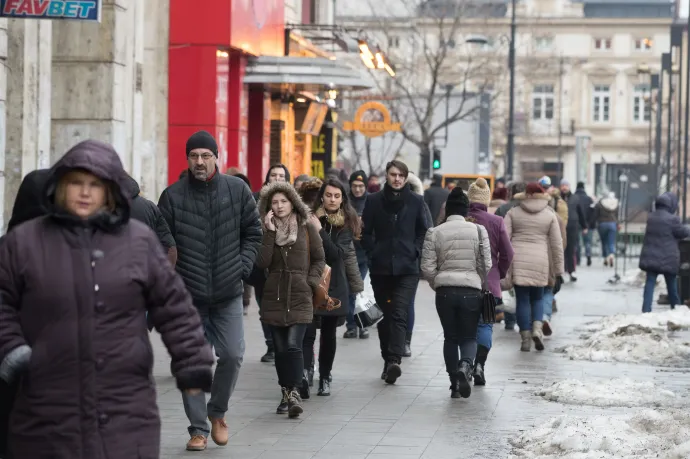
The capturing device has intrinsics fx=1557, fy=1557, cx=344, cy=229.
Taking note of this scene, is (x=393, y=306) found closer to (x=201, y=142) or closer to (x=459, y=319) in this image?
(x=459, y=319)

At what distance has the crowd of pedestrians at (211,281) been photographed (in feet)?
16.6

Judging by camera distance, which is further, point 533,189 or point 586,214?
point 586,214

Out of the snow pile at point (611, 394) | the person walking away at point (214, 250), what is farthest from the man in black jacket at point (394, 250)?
the person walking away at point (214, 250)

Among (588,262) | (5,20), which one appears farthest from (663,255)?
(588,262)

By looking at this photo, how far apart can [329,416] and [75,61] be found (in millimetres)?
8407

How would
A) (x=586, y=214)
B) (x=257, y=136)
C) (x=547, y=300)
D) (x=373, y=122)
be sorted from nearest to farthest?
1. (x=547, y=300)
2. (x=257, y=136)
3. (x=586, y=214)
4. (x=373, y=122)

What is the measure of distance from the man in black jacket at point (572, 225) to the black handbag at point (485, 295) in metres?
13.4

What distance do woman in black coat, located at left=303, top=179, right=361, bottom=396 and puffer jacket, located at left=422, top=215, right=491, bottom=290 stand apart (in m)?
0.59

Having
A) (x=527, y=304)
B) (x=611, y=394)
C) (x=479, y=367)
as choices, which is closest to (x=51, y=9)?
(x=479, y=367)

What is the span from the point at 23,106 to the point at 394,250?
4.44m

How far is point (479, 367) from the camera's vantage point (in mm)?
12688

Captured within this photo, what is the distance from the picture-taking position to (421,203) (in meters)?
13.0

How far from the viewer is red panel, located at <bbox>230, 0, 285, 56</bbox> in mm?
22875

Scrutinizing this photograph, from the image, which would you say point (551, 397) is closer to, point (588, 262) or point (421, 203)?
point (421, 203)
